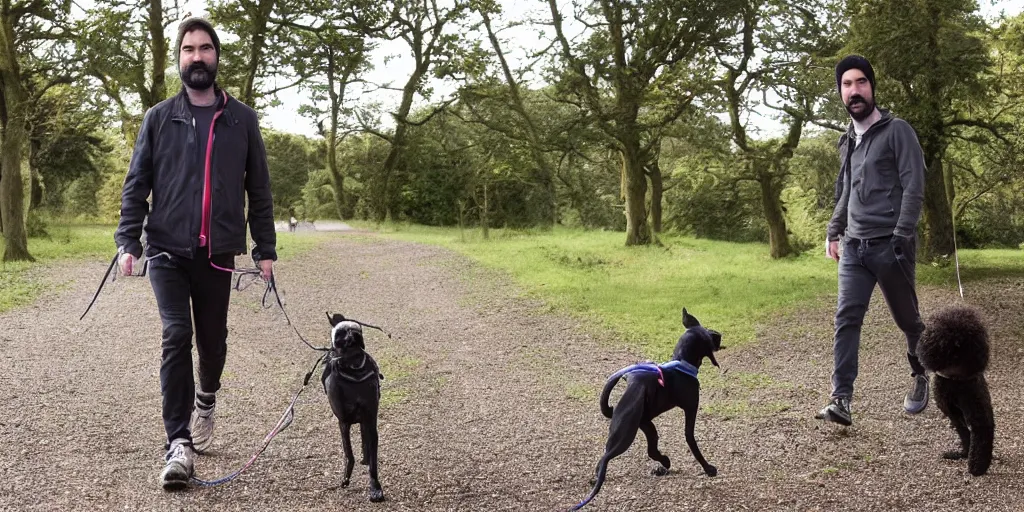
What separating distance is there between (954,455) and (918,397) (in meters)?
1.24

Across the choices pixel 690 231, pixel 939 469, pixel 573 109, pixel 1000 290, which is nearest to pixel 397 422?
pixel 939 469

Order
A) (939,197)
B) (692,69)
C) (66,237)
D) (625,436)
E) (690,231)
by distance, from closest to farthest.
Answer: (625,436), (939,197), (692,69), (66,237), (690,231)

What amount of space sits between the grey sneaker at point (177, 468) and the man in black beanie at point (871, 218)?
421 cm

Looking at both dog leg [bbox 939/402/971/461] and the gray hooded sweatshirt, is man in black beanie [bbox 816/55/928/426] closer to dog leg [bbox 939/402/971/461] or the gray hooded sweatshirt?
the gray hooded sweatshirt

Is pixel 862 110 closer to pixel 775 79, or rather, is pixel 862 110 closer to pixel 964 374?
pixel 964 374

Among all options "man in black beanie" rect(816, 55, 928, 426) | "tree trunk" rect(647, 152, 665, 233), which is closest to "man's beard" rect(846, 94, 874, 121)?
"man in black beanie" rect(816, 55, 928, 426)

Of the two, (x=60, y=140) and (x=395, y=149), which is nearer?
(x=60, y=140)

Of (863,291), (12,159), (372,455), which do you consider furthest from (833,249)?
(12,159)

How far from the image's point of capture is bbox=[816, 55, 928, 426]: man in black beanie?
5.42 metres

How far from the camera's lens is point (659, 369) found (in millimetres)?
4121

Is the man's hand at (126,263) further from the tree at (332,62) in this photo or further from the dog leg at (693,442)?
the tree at (332,62)

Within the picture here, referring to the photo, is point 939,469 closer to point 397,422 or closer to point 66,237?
point 397,422

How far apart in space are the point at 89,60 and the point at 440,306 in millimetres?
13469

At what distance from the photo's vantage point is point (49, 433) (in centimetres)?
564
